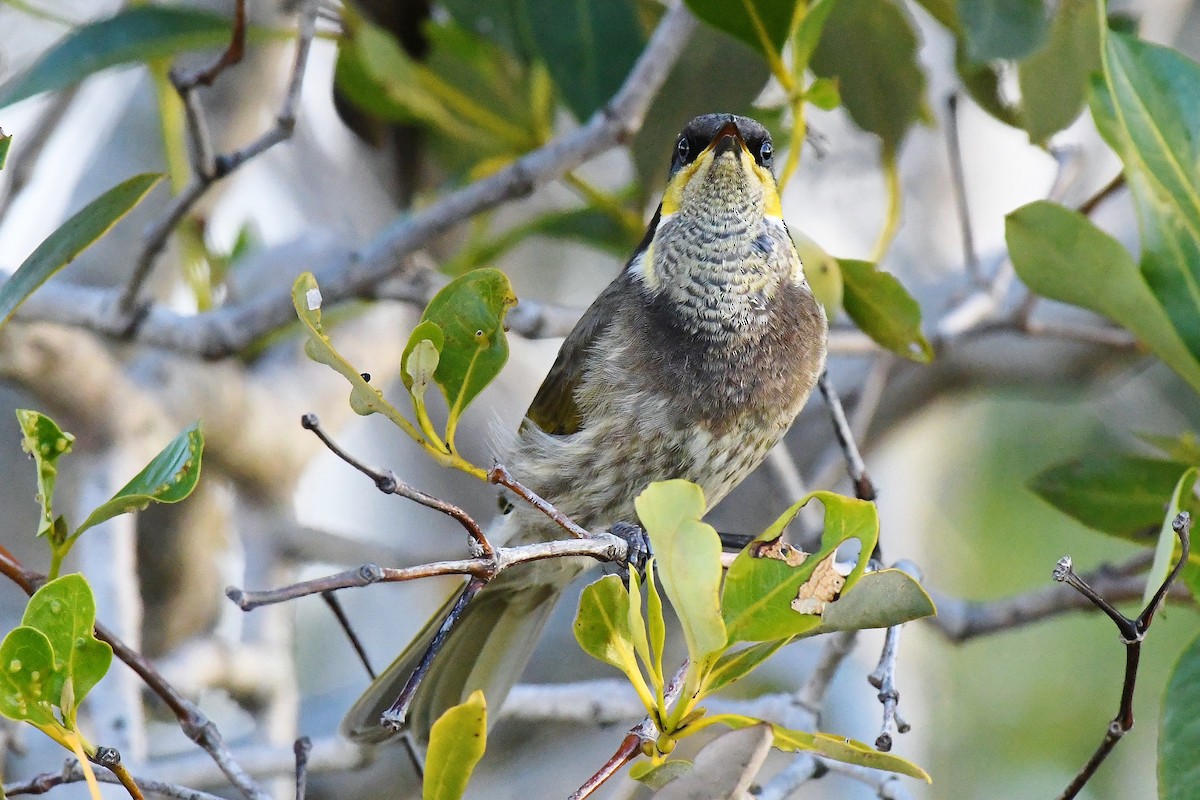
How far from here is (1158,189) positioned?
Answer: 1618mm

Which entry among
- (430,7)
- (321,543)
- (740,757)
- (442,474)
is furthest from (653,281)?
(442,474)

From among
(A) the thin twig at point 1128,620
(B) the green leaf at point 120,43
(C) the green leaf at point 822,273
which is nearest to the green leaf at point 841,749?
(A) the thin twig at point 1128,620

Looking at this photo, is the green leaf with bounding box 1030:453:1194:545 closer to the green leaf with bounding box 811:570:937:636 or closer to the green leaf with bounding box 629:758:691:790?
the green leaf with bounding box 811:570:937:636

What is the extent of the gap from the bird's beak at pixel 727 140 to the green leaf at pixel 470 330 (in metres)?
0.86

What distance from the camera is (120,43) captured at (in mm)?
2283

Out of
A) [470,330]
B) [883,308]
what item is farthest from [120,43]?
[883,308]

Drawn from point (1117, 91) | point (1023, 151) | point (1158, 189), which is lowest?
point (1023, 151)

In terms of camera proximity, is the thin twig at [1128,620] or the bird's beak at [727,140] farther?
the bird's beak at [727,140]

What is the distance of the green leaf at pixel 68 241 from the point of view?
4.51 feet

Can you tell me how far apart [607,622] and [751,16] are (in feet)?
3.79

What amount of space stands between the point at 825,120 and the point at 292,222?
2237 mm

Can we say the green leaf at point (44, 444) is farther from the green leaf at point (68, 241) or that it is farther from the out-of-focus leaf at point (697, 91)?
the out-of-focus leaf at point (697, 91)

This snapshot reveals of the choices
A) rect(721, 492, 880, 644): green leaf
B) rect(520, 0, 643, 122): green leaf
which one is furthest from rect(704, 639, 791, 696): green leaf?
rect(520, 0, 643, 122): green leaf

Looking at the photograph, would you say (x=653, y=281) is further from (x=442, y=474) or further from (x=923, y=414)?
(x=442, y=474)
